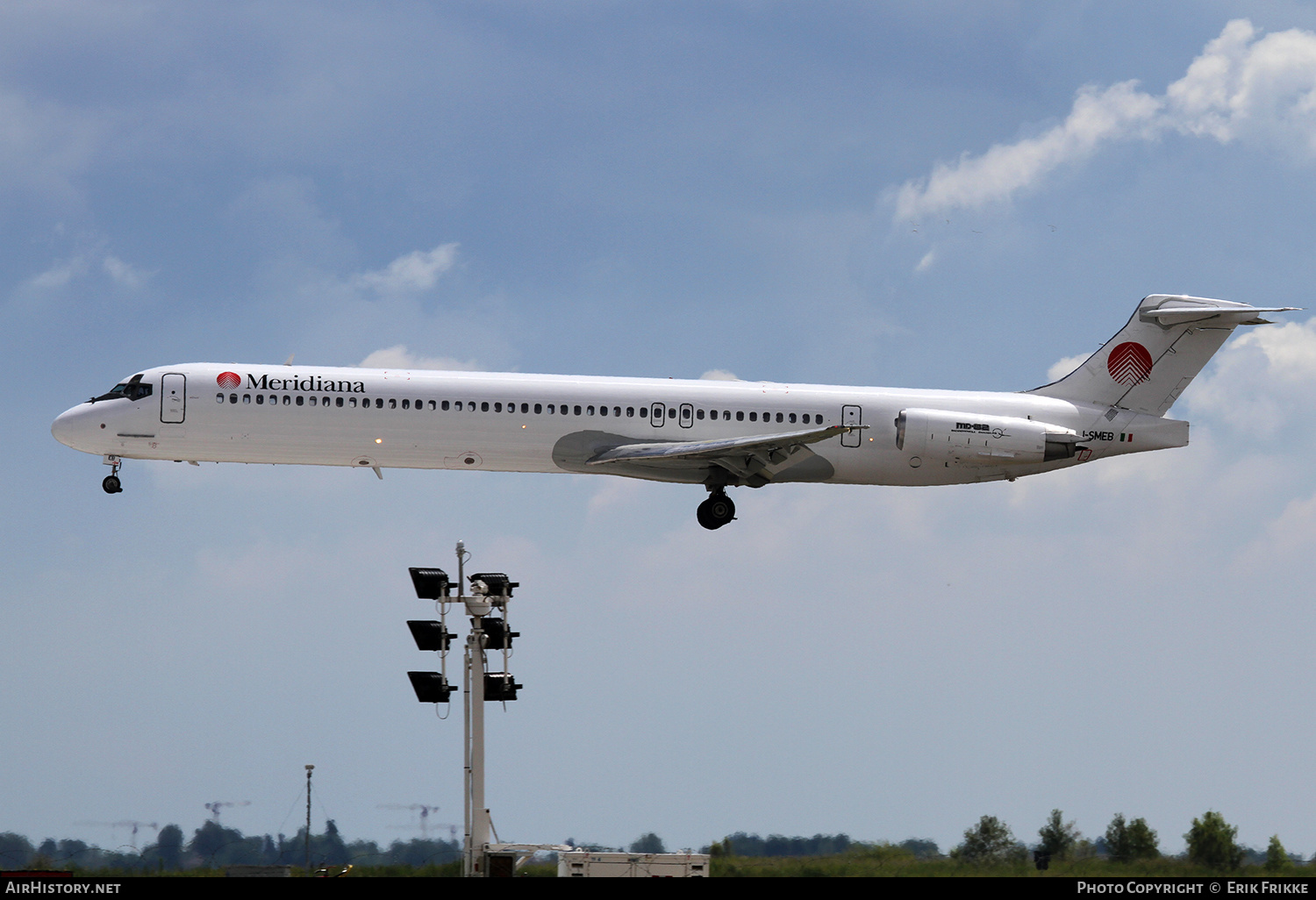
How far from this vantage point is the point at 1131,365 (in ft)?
135

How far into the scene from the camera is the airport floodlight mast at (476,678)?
27266 millimetres

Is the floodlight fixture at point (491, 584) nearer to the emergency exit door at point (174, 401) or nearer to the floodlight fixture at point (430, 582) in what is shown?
the floodlight fixture at point (430, 582)

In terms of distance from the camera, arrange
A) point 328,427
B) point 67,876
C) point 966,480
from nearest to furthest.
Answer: point 67,876, point 328,427, point 966,480

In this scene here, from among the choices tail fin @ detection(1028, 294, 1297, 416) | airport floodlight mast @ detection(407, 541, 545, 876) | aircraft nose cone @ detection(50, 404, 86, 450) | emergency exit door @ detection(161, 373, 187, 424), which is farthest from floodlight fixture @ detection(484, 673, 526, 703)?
tail fin @ detection(1028, 294, 1297, 416)

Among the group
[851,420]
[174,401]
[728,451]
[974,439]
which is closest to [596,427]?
[728,451]

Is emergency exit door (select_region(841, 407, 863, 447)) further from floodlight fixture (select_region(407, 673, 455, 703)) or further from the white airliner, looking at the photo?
floodlight fixture (select_region(407, 673, 455, 703))

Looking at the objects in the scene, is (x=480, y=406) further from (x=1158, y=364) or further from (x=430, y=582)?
(x=1158, y=364)

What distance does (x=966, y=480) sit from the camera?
1560 inches

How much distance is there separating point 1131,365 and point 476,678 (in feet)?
72.6

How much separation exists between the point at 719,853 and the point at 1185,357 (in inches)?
843

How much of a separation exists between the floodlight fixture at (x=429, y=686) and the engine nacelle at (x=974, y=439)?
15.4m

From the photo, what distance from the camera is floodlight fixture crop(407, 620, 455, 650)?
92.6ft
